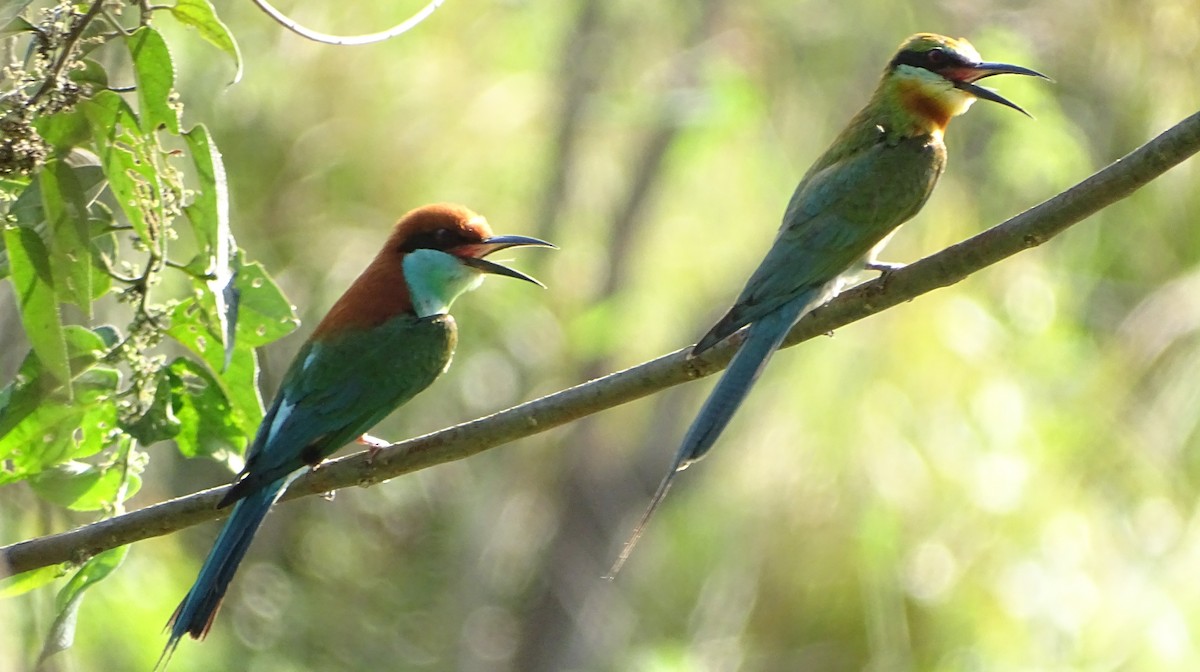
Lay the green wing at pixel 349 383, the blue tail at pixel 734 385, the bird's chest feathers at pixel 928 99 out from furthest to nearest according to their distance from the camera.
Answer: the bird's chest feathers at pixel 928 99 < the green wing at pixel 349 383 < the blue tail at pixel 734 385

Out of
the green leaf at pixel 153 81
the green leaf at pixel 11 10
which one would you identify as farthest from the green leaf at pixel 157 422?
the green leaf at pixel 11 10

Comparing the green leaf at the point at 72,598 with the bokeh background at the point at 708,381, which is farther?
the bokeh background at the point at 708,381

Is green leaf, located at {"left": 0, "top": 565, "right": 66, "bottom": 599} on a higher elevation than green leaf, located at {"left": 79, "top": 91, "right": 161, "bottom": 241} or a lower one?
lower

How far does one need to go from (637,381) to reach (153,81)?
71cm

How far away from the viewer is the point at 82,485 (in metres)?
1.91

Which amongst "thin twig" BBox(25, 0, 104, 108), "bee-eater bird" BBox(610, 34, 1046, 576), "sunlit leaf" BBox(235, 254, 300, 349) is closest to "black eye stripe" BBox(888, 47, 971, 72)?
"bee-eater bird" BBox(610, 34, 1046, 576)

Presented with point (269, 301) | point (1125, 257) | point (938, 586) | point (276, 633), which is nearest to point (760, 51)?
point (1125, 257)

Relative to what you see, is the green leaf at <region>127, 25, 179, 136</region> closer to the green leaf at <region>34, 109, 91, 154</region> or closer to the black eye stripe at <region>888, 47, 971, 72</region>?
the green leaf at <region>34, 109, 91, 154</region>

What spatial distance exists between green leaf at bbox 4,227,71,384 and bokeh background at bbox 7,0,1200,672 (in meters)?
2.26

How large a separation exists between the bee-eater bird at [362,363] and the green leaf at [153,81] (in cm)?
58

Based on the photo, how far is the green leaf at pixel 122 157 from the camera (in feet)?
5.49

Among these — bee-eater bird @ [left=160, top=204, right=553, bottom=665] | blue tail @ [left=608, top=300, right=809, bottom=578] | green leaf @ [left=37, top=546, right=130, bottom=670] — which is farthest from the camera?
bee-eater bird @ [left=160, top=204, right=553, bottom=665]

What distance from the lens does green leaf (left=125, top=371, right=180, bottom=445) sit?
6.11 feet

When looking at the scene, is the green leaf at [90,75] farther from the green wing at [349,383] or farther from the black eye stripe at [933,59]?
the black eye stripe at [933,59]
